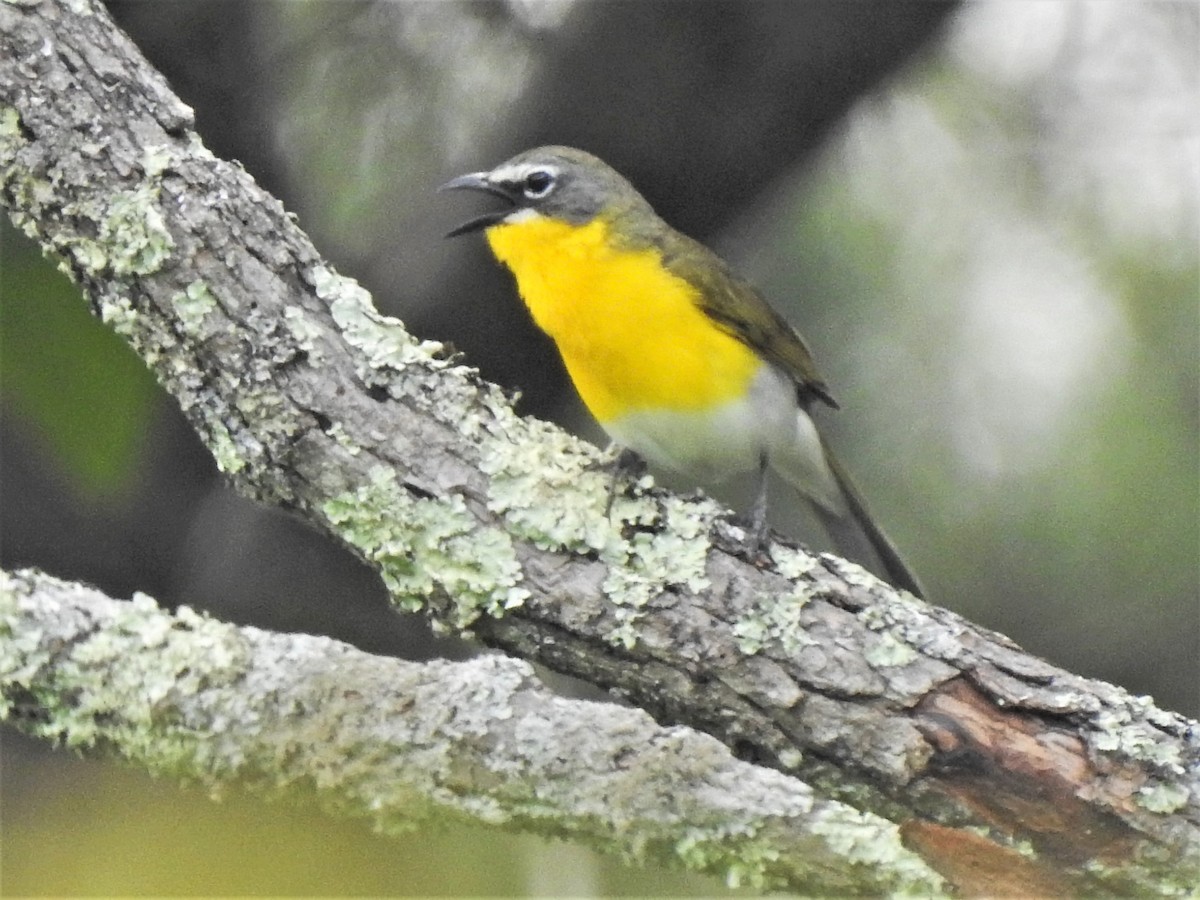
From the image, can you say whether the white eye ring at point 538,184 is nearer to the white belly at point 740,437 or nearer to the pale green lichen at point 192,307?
the white belly at point 740,437

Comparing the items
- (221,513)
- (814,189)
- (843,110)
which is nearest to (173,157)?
(221,513)

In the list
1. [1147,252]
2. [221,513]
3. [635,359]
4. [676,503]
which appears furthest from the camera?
[1147,252]

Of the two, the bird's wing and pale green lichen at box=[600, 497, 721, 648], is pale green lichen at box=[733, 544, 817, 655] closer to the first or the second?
pale green lichen at box=[600, 497, 721, 648]

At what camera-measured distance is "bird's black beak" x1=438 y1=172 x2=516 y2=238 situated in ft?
14.3

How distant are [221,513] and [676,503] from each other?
3.05 m

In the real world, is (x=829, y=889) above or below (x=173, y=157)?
below

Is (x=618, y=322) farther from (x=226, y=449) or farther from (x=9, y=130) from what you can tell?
(x=9, y=130)

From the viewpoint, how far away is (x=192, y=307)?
2992mm

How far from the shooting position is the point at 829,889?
10.8 feet

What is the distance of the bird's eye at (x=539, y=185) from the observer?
4480mm

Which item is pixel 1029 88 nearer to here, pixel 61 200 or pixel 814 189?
pixel 814 189

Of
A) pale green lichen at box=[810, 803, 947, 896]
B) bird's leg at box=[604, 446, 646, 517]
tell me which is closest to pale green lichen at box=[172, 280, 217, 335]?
bird's leg at box=[604, 446, 646, 517]

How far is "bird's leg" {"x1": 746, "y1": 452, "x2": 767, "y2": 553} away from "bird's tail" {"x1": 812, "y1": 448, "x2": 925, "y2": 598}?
0.44 meters

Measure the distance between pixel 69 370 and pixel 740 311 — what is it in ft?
6.28
